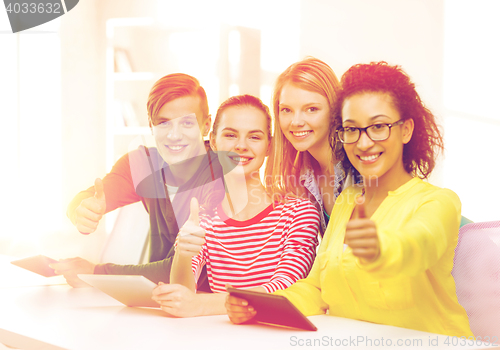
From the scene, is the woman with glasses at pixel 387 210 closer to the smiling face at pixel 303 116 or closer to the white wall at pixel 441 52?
the smiling face at pixel 303 116

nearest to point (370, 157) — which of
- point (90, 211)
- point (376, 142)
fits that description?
point (376, 142)

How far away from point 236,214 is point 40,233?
1.89 feet

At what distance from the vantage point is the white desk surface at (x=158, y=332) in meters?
0.55

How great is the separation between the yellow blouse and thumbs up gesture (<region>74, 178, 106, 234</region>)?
0.48 metres

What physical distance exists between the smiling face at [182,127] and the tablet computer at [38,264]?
1.40ft

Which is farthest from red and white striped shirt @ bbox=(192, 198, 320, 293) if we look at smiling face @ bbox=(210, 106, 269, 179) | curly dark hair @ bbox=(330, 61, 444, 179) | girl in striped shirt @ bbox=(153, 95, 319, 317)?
curly dark hair @ bbox=(330, 61, 444, 179)

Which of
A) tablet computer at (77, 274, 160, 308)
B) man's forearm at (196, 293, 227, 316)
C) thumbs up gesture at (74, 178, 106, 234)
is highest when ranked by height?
thumbs up gesture at (74, 178, 106, 234)

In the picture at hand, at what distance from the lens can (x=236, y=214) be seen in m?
0.89

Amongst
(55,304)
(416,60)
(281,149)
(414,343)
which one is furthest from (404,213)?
(55,304)

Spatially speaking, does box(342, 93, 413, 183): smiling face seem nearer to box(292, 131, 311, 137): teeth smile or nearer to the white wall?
box(292, 131, 311, 137): teeth smile

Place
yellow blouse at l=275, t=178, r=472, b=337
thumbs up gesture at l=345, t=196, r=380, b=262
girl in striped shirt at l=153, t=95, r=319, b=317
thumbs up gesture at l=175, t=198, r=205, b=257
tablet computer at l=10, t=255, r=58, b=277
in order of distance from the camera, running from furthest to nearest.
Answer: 1. tablet computer at l=10, t=255, r=58, b=277
2. girl in striped shirt at l=153, t=95, r=319, b=317
3. thumbs up gesture at l=175, t=198, r=205, b=257
4. yellow blouse at l=275, t=178, r=472, b=337
5. thumbs up gesture at l=345, t=196, r=380, b=262

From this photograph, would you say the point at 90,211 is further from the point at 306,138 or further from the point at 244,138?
the point at 306,138

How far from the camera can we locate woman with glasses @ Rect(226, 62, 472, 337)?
645mm

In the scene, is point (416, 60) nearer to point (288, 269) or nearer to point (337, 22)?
point (337, 22)
